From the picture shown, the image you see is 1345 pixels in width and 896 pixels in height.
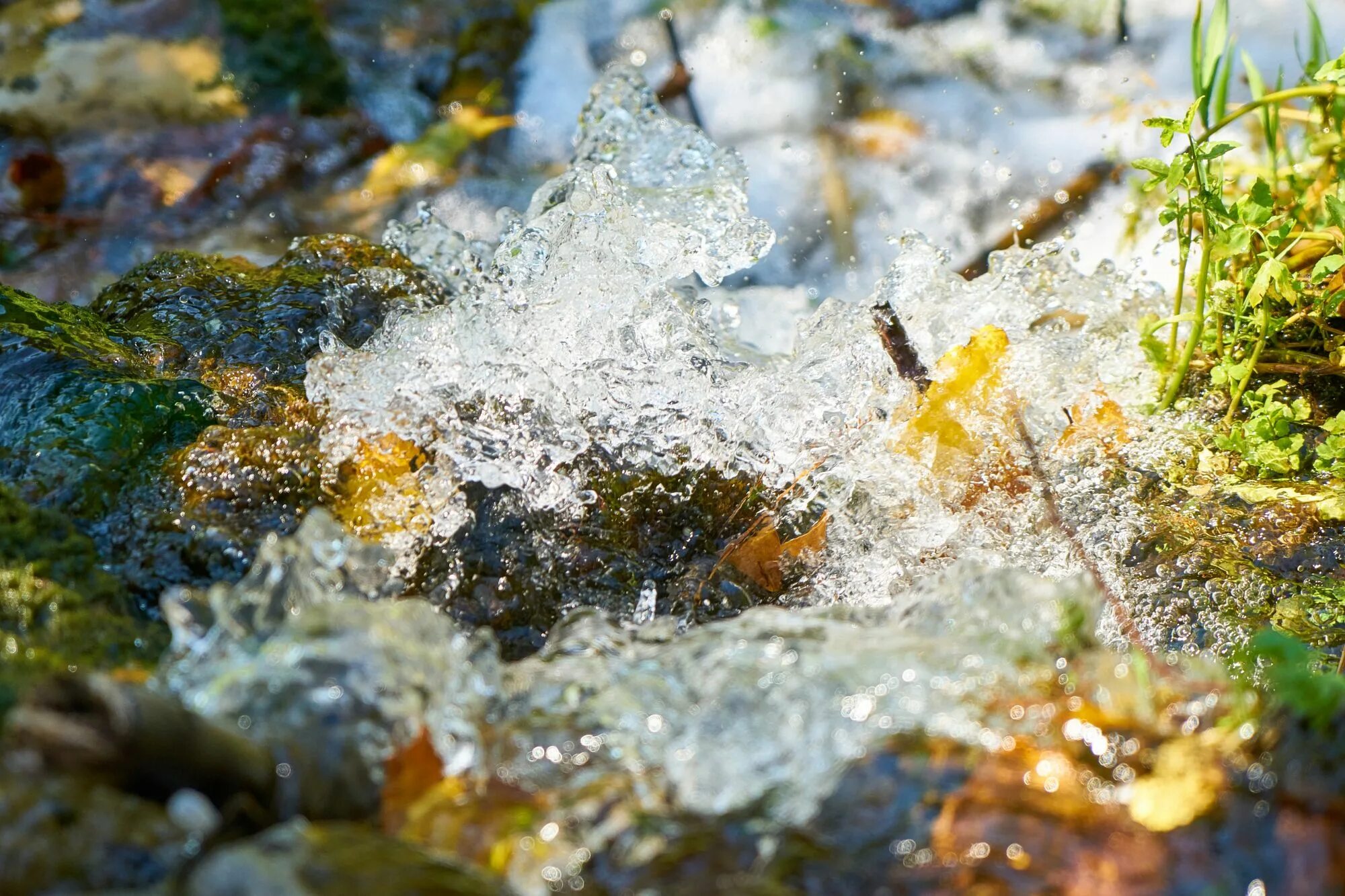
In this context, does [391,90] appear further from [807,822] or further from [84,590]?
[807,822]

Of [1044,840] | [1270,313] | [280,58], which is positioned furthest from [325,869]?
[280,58]

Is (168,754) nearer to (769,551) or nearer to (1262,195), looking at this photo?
(769,551)

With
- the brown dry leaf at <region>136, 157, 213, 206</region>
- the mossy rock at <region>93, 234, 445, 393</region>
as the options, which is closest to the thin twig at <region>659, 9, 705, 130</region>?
the brown dry leaf at <region>136, 157, 213, 206</region>

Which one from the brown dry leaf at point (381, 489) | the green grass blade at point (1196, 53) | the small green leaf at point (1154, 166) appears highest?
the green grass blade at point (1196, 53)

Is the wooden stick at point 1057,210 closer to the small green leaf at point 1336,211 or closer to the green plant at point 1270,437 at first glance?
the green plant at point 1270,437

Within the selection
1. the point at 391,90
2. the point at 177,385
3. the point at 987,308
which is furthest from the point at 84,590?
the point at 391,90

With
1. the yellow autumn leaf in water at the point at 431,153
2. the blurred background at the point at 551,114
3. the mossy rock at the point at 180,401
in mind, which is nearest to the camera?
the mossy rock at the point at 180,401

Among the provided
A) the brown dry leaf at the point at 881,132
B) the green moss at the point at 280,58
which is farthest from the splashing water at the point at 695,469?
the green moss at the point at 280,58
